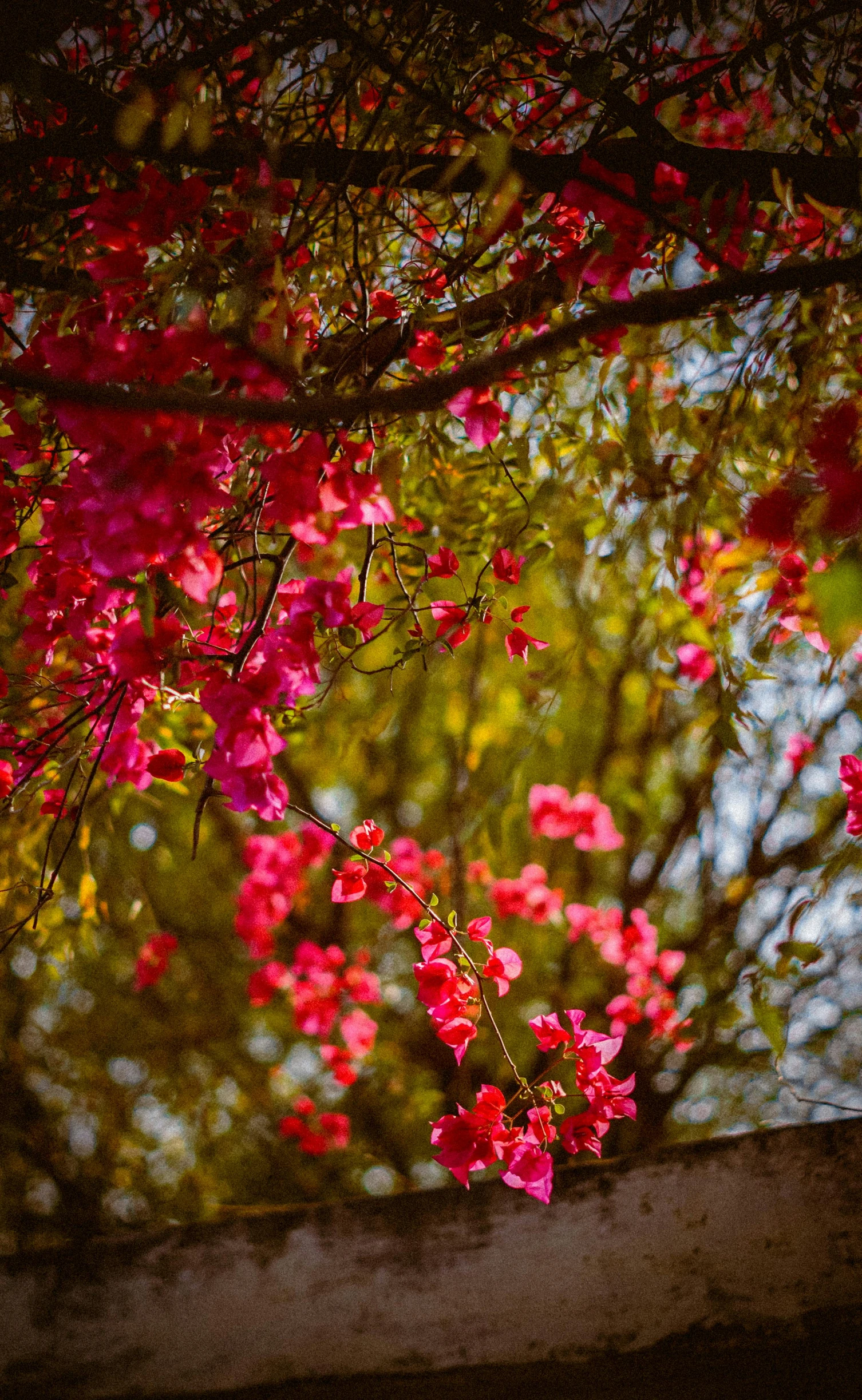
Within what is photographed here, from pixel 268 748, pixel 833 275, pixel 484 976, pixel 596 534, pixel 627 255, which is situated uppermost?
pixel 627 255

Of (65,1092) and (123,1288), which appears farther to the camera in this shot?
(65,1092)

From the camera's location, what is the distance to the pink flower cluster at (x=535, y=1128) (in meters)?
1.18

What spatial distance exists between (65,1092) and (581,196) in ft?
11.7

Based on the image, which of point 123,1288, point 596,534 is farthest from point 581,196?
point 123,1288

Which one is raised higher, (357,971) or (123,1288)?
(357,971)

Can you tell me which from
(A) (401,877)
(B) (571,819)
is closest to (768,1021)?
(A) (401,877)

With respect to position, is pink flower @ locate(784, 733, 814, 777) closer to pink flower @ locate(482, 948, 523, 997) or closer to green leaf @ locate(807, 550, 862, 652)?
pink flower @ locate(482, 948, 523, 997)

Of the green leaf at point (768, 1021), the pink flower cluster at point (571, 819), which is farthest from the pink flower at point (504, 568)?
the pink flower cluster at point (571, 819)

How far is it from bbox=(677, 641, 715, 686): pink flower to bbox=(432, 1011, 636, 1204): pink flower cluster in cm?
114

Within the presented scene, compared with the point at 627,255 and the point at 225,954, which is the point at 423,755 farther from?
the point at 627,255

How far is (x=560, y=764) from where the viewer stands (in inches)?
132

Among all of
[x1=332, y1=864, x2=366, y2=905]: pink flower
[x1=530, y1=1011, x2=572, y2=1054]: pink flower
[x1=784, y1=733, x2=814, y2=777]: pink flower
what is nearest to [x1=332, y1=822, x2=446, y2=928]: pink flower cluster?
[x1=332, y1=864, x2=366, y2=905]: pink flower

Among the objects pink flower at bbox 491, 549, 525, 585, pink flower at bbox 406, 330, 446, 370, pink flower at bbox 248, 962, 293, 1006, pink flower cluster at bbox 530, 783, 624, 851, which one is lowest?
pink flower at bbox 248, 962, 293, 1006

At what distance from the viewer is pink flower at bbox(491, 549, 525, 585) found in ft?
4.21
